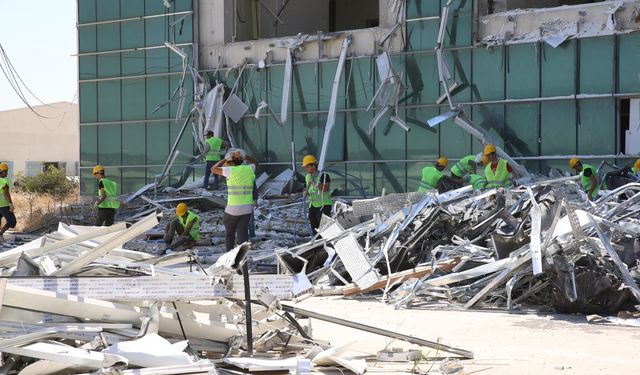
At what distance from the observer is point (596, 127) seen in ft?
70.4

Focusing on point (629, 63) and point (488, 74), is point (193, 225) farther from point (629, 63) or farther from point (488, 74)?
point (629, 63)

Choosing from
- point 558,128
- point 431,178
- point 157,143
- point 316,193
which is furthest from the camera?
point 157,143

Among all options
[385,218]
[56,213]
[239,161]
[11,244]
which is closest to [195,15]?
[56,213]

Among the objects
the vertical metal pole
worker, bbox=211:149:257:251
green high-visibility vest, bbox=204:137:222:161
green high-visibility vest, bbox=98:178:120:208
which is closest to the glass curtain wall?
green high-visibility vest, bbox=204:137:222:161

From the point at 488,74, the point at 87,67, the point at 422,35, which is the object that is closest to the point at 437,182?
the point at 488,74

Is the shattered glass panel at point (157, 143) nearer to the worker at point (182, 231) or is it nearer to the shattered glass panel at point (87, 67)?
the shattered glass panel at point (87, 67)

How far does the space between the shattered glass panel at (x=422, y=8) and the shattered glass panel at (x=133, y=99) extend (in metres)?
8.72

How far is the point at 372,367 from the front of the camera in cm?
742

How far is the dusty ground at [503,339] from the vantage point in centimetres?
743

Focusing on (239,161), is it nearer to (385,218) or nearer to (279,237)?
(385,218)

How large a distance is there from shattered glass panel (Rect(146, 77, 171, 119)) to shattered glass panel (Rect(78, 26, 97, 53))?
2.47 m

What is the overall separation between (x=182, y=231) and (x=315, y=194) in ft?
8.63

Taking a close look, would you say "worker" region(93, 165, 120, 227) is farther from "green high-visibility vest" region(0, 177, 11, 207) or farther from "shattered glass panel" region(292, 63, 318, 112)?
"shattered glass panel" region(292, 63, 318, 112)

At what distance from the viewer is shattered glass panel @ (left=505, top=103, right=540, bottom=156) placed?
877 inches
